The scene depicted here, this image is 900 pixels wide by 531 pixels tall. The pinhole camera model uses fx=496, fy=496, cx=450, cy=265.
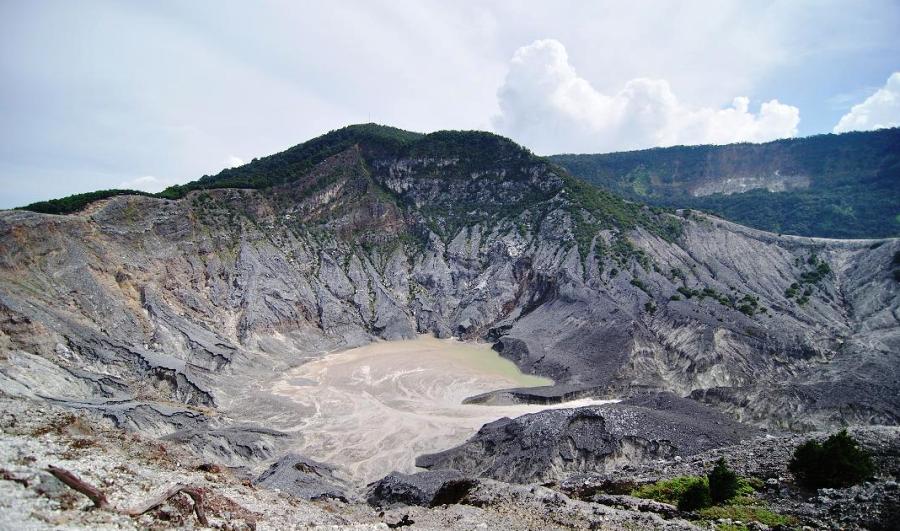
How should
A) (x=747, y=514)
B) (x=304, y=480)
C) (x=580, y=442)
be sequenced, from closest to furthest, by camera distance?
(x=747, y=514) < (x=304, y=480) < (x=580, y=442)

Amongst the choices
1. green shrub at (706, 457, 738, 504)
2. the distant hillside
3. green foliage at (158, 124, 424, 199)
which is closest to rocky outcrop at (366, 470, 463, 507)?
green shrub at (706, 457, 738, 504)

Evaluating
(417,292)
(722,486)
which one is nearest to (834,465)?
(722,486)

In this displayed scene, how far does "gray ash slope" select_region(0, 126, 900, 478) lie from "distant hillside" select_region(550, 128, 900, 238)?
43658mm

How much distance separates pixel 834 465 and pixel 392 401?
104ft

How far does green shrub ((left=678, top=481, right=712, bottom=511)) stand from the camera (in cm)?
1792

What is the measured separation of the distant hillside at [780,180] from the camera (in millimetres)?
106812

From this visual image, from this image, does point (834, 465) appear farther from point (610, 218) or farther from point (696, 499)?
point (610, 218)

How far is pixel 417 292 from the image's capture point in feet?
248

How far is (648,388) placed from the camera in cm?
4550

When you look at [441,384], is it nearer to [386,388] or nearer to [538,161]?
[386,388]

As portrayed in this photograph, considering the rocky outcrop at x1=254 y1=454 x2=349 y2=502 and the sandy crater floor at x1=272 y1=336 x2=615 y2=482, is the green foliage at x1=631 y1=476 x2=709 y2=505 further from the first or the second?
the sandy crater floor at x1=272 y1=336 x2=615 y2=482

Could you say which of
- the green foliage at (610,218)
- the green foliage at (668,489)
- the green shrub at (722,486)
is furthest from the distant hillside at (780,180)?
the green shrub at (722,486)

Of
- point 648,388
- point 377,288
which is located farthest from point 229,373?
point 648,388

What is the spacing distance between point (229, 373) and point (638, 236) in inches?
2240
